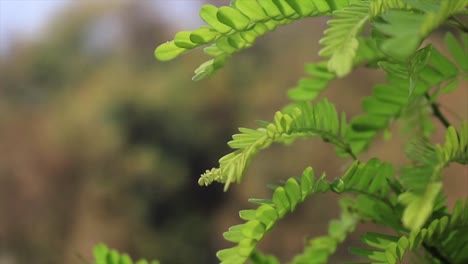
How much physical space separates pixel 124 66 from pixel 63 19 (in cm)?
52

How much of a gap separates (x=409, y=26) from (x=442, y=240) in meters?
0.19

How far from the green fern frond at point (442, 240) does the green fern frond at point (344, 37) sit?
123 mm

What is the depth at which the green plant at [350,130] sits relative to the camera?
0.79ft

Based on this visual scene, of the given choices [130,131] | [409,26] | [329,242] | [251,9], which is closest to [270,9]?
[251,9]

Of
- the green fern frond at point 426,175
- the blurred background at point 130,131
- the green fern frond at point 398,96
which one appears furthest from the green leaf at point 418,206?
the blurred background at point 130,131

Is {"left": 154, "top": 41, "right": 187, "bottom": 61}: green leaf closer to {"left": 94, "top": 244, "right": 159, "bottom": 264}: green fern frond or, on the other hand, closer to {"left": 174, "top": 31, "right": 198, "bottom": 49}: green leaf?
{"left": 174, "top": 31, "right": 198, "bottom": 49}: green leaf

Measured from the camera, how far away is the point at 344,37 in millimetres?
264

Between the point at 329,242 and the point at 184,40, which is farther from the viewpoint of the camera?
the point at 329,242

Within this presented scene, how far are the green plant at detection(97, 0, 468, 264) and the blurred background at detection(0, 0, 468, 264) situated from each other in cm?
287

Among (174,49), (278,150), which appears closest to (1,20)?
(278,150)

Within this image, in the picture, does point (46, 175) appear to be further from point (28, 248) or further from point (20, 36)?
point (20, 36)

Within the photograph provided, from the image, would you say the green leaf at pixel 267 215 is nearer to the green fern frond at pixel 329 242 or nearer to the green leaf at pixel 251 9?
the green leaf at pixel 251 9

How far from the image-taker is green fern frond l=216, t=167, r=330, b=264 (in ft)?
1.03

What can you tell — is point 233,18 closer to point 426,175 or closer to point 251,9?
point 251,9
